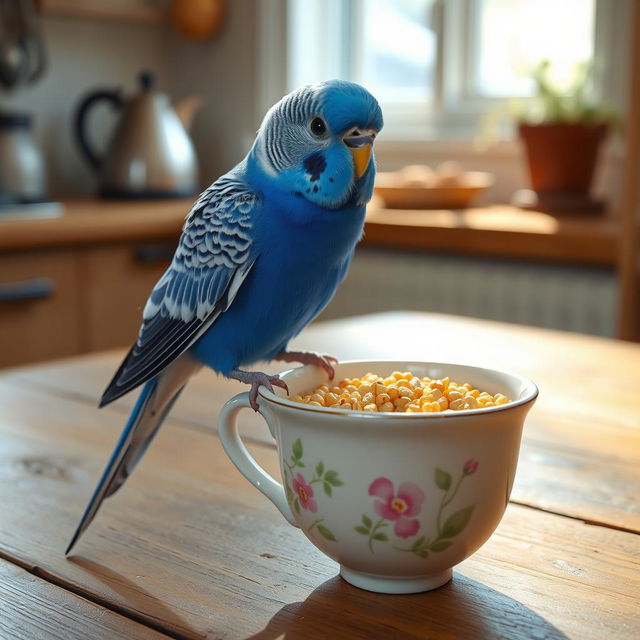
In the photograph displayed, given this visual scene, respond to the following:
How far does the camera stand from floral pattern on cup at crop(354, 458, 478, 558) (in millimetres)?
501

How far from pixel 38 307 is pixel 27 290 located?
7 centimetres

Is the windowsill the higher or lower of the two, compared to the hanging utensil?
lower

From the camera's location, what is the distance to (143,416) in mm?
646

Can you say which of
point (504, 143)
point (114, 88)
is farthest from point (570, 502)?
point (114, 88)

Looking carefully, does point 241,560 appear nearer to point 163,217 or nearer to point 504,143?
point 163,217

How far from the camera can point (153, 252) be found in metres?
2.36

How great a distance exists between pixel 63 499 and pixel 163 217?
171 centimetres

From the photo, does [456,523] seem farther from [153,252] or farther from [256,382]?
[153,252]

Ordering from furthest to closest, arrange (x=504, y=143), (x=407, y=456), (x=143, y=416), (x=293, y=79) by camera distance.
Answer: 1. (x=293, y=79)
2. (x=504, y=143)
3. (x=143, y=416)
4. (x=407, y=456)

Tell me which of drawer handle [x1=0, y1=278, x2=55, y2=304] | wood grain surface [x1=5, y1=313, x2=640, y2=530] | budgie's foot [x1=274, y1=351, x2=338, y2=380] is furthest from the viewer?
drawer handle [x1=0, y1=278, x2=55, y2=304]

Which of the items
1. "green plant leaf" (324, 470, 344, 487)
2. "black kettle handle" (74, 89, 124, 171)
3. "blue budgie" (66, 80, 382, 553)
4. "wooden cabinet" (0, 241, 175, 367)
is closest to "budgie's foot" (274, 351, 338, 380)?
"blue budgie" (66, 80, 382, 553)

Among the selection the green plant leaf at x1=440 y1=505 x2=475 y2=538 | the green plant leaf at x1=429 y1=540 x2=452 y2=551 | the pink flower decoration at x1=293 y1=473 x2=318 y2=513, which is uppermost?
the pink flower decoration at x1=293 y1=473 x2=318 y2=513

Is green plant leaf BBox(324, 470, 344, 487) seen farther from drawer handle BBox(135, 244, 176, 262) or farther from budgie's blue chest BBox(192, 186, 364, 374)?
drawer handle BBox(135, 244, 176, 262)

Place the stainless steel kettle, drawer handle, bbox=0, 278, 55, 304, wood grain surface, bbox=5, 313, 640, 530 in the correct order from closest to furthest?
wood grain surface, bbox=5, 313, 640, 530
drawer handle, bbox=0, 278, 55, 304
the stainless steel kettle
